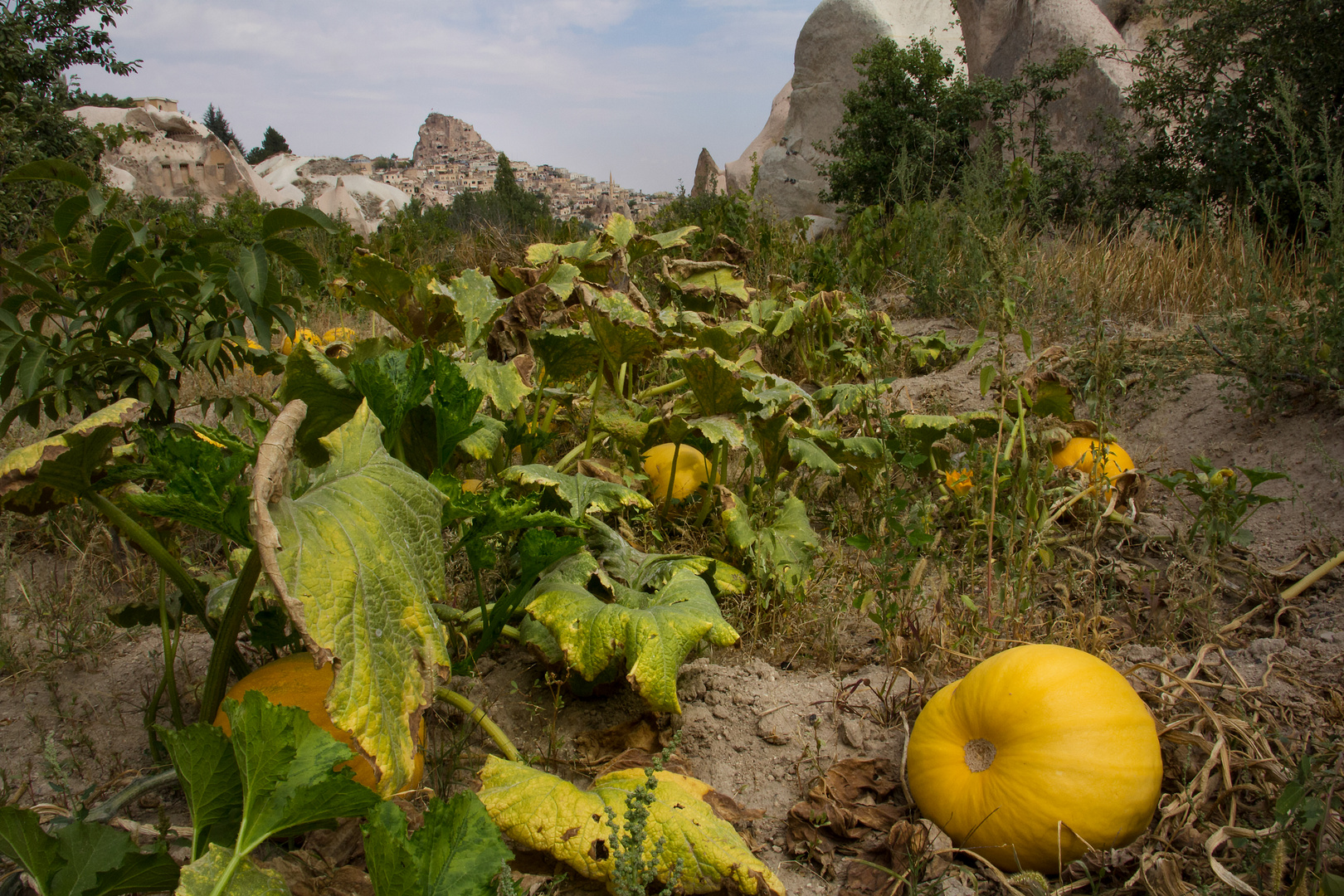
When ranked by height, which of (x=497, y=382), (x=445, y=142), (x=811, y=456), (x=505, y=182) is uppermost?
(x=445, y=142)

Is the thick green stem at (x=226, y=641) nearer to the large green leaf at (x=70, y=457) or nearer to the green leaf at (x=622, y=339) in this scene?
the large green leaf at (x=70, y=457)

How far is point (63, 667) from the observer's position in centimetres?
193

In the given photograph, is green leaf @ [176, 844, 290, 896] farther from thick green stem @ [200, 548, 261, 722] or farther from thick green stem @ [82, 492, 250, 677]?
thick green stem @ [82, 492, 250, 677]

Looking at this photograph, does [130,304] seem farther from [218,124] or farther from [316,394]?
[218,124]

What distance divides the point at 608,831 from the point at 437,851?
0.33 meters

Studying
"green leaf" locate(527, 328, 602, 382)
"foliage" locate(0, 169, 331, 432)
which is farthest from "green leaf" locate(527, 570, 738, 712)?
"foliage" locate(0, 169, 331, 432)

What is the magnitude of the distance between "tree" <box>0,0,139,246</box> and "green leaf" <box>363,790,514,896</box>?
21.4ft

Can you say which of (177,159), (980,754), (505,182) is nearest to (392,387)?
(980,754)

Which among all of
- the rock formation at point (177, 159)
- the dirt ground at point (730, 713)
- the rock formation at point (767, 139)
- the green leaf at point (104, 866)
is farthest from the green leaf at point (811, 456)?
the rock formation at point (177, 159)

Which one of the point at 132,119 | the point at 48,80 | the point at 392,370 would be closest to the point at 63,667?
the point at 392,370

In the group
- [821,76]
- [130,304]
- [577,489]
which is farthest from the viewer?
[821,76]

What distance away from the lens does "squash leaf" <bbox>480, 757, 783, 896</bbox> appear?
4.20 feet

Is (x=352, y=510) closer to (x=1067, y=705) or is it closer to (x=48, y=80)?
(x=1067, y=705)

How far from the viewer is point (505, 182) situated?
1348 centimetres
